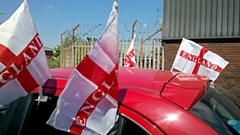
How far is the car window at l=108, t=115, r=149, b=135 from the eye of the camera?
1433mm

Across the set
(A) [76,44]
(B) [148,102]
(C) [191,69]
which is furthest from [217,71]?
(A) [76,44]

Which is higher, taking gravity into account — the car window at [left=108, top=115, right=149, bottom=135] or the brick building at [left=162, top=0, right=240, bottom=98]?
the brick building at [left=162, top=0, right=240, bottom=98]

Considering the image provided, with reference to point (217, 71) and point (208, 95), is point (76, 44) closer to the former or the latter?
point (217, 71)

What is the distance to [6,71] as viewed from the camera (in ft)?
5.01

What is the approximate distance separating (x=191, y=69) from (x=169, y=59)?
5.24 metres

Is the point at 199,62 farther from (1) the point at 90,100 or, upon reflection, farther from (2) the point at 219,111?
(1) the point at 90,100

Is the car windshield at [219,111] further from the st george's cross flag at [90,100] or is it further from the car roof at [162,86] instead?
the st george's cross flag at [90,100]

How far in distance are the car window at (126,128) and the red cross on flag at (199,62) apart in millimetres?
2241

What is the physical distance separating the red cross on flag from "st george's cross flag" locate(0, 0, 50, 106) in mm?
2323

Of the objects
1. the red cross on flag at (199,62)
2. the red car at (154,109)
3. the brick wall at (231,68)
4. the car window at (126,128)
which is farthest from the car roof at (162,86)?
the brick wall at (231,68)

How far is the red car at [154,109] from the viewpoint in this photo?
1.40 meters

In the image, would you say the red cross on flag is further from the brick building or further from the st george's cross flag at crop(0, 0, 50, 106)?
the brick building

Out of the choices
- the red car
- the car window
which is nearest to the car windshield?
the red car

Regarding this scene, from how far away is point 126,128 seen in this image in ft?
4.87
